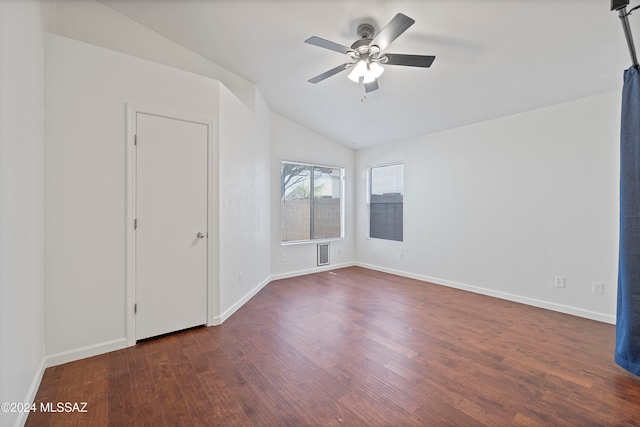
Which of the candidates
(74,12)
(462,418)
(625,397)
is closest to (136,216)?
(74,12)

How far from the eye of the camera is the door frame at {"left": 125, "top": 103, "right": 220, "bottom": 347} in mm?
2354

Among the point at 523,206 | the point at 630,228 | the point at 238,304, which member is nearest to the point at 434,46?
the point at 630,228

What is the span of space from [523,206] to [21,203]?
190 inches

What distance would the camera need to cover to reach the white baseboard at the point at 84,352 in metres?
2.07

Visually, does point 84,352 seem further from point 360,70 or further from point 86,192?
point 360,70

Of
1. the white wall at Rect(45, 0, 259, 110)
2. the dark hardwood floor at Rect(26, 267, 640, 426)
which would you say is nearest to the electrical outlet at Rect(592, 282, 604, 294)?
the dark hardwood floor at Rect(26, 267, 640, 426)

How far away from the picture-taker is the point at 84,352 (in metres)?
2.17

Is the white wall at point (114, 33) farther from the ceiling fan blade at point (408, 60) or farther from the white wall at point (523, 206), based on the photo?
the white wall at point (523, 206)

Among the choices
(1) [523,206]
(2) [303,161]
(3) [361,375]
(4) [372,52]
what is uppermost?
(4) [372,52]

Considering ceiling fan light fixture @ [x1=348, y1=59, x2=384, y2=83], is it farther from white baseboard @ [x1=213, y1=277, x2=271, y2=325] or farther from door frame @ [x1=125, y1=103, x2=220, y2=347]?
white baseboard @ [x1=213, y1=277, x2=271, y2=325]

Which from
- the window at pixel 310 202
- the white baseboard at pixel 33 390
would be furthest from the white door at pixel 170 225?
the window at pixel 310 202

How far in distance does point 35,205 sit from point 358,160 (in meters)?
4.96

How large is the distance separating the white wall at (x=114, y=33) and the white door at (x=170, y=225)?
37.8 inches

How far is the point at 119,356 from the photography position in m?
2.21
